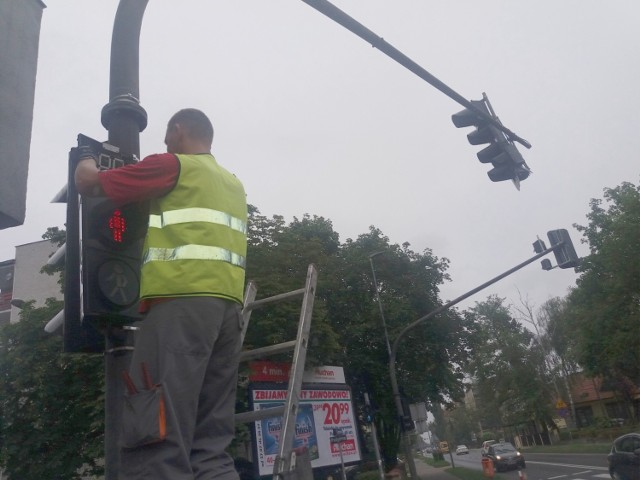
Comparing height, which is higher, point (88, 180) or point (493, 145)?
point (493, 145)

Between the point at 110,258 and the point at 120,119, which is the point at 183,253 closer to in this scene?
the point at 110,258

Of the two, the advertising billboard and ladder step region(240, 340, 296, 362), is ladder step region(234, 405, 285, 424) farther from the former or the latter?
the advertising billboard

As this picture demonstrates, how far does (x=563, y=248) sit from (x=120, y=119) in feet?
52.5

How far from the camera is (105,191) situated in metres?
2.62

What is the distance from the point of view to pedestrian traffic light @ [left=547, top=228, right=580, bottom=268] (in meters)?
16.9

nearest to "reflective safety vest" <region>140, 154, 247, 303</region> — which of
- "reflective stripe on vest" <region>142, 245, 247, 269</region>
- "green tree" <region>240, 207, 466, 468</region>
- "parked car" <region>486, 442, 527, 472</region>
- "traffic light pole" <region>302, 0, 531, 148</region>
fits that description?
"reflective stripe on vest" <region>142, 245, 247, 269</region>

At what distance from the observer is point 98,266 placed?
8.73ft

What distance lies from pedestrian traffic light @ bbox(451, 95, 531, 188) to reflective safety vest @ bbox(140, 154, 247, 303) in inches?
212

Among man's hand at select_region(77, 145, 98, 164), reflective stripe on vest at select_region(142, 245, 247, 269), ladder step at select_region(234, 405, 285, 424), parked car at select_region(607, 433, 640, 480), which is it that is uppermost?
man's hand at select_region(77, 145, 98, 164)

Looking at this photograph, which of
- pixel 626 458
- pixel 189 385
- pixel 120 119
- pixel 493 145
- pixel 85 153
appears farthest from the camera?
pixel 626 458

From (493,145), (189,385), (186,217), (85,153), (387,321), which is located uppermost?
(387,321)

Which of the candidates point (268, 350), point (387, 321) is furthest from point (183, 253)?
point (387, 321)

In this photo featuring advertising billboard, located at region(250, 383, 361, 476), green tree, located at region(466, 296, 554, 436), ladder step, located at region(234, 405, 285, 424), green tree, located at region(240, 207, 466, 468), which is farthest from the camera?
green tree, located at region(466, 296, 554, 436)

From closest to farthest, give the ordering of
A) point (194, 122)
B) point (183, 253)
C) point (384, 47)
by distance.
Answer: point (183, 253)
point (194, 122)
point (384, 47)
